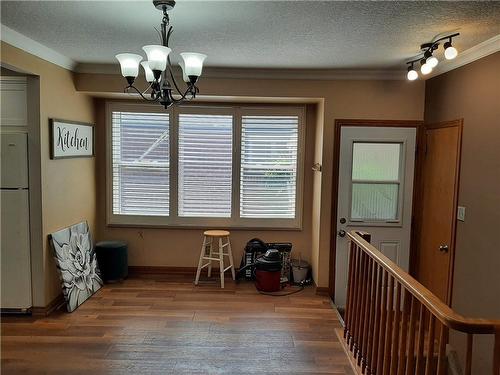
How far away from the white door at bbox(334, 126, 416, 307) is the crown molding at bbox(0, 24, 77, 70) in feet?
9.84

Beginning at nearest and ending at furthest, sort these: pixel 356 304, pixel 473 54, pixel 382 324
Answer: pixel 382 324 < pixel 356 304 < pixel 473 54

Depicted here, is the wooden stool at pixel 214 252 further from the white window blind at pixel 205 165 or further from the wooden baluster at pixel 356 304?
the wooden baluster at pixel 356 304

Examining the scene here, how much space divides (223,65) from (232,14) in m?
1.51

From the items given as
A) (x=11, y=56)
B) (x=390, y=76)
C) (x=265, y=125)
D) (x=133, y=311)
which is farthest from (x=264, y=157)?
(x=11, y=56)

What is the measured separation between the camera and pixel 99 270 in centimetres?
439

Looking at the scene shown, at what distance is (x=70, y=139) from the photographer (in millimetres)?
3932

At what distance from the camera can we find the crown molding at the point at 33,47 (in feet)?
9.39

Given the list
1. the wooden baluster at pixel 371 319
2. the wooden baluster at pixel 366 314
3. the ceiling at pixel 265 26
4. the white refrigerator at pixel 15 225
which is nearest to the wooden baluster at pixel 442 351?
the wooden baluster at pixel 371 319

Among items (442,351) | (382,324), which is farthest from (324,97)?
(442,351)

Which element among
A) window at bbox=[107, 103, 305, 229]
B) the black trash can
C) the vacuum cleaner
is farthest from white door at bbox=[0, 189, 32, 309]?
the vacuum cleaner

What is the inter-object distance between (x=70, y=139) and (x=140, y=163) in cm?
96

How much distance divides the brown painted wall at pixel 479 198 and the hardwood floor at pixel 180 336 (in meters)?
1.12

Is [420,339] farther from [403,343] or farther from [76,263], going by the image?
[76,263]

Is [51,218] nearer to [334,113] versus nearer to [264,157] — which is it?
[264,157]
